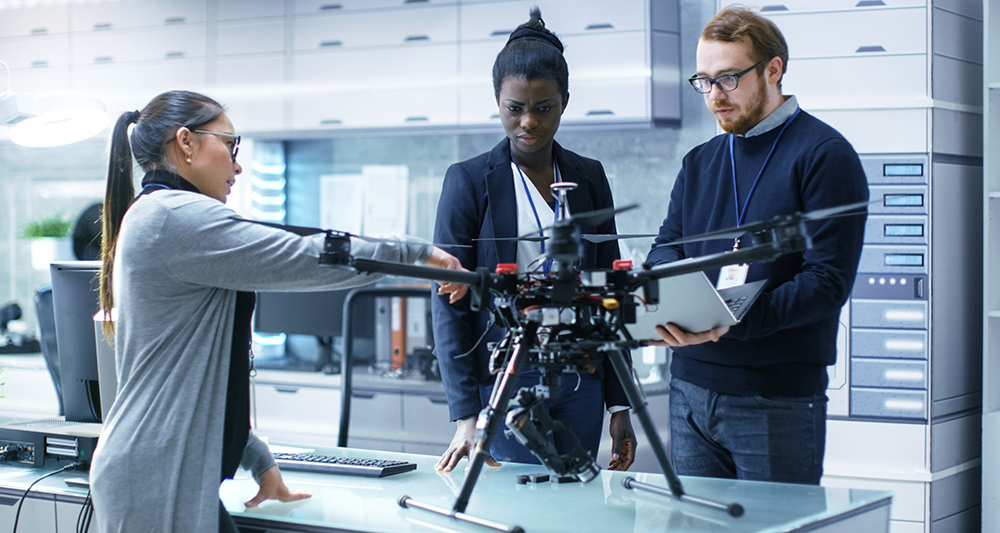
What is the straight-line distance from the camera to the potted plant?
15.3 ft

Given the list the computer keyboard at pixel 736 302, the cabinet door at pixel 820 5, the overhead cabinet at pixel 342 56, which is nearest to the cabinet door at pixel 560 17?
the overhead cabinet at pixel 342 56

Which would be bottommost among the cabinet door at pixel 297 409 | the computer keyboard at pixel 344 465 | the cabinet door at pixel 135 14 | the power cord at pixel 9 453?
the cabinet door at pixel 297 409

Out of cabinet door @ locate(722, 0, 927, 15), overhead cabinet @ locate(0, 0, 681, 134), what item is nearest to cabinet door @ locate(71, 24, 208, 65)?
overhead cabinet @ locate(0, 0, 681, 134)

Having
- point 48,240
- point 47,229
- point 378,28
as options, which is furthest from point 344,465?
point 47,229

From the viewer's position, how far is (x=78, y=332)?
6.24 ft

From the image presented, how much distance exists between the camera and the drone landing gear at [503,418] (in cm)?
109

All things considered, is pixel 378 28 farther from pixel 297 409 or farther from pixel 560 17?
pixel 297 409

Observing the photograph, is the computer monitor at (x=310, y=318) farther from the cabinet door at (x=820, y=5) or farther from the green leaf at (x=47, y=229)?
the cabinet door at (x=820, y=5)

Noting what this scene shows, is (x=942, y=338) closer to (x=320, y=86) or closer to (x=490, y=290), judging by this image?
(x=490, y=290)

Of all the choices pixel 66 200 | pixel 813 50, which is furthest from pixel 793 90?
pixel 66 200

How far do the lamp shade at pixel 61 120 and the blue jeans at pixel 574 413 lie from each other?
1428 millimetres

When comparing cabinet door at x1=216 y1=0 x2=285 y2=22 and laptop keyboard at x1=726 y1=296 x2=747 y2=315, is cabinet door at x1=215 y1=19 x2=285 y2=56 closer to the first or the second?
cabinet door at x1=216 y1=0 x2=285 y2=22

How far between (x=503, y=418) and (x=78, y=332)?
1.28m

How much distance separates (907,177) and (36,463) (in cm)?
293
